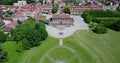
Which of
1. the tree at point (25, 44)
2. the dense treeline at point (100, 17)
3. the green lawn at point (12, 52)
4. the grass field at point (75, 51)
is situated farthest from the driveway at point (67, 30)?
the green lawn at point (12, 52)

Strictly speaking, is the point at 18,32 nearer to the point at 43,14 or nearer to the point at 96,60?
the point at 96,60

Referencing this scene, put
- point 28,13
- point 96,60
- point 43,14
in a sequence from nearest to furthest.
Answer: point 96,60, point 28,13, point 43,14

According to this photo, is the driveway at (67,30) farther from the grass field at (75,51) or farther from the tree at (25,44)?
the tree at (25,44)

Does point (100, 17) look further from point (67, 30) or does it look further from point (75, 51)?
point (75, 51)

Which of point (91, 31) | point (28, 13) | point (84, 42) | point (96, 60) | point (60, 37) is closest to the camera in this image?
point (96, 60)

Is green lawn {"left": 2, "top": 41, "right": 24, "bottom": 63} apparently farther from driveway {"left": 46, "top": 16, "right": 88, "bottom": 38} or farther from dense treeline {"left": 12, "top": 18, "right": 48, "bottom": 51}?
driveway {"left": 46, "top": 16, "right": 88, "bottom": 38}

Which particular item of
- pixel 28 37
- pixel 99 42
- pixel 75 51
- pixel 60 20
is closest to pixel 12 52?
pixel 28 37

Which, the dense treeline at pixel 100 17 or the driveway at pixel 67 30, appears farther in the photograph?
the dense treeline at pixel 100 17

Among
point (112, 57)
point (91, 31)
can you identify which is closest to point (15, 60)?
point (112, 57)
